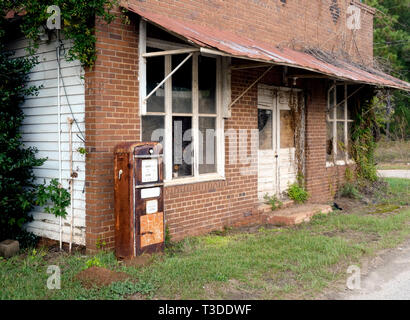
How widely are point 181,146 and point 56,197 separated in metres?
2.13

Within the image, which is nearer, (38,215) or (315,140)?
(38,215)

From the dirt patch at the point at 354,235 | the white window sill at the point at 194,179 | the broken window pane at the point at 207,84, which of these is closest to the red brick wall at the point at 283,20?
the broken window pane at the point at 207,84

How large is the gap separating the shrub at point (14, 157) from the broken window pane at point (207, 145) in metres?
2.59

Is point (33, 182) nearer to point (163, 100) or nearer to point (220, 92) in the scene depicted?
point (163, 100)

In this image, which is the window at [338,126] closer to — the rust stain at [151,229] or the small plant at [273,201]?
the small plant at [273,201]

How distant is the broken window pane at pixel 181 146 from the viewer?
7336 millimetres

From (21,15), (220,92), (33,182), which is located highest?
(21,15)

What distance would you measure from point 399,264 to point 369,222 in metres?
2.43

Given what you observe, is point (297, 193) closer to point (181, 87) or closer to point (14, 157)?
point (181, 87)

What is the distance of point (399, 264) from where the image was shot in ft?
20.2

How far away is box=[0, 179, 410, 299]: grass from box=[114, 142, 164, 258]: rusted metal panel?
263 mm

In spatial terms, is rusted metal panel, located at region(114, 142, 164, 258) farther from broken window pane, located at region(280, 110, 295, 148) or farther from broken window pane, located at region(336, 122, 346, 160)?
broken window pane, located at region(336, 122, 346, 160)

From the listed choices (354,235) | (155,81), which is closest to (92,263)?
(155,81)

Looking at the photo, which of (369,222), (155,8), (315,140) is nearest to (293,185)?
(315,140)
